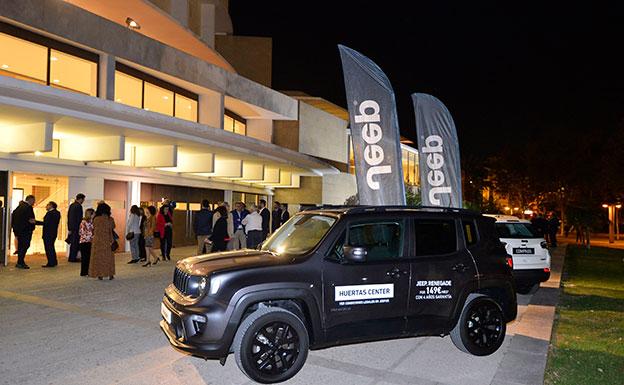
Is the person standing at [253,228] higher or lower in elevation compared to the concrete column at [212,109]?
lower

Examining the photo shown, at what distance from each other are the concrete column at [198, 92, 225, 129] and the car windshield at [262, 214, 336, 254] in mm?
14123

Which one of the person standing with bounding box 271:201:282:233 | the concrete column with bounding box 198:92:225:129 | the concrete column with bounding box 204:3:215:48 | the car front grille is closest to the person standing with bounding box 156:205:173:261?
the concrete column with bounding box 198:92:225:129

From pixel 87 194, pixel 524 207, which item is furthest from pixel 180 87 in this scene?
pixel 524 207

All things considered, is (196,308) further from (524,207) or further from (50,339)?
(524,207)

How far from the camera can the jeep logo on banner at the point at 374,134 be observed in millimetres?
11977

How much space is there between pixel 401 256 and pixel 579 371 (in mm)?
2345

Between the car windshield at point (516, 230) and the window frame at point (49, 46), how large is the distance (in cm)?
1067

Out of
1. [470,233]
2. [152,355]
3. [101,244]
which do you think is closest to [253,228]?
[101,244]

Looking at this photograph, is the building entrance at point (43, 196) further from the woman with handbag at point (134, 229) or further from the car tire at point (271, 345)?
the car tire at point (271, 345)

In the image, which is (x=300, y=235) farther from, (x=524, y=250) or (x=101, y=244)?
(x=101, y=244)

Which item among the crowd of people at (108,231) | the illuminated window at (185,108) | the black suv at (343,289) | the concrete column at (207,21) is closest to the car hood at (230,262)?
the black suv at (343,289)

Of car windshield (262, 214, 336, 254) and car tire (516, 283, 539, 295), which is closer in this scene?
car windshield (262, 214, 336, 254)

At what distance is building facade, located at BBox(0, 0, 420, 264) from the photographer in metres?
12.9

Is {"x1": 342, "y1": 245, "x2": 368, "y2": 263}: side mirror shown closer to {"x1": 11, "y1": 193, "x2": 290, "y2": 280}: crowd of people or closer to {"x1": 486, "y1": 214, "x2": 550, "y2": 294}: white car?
{"x1": 486, "y1": 214, "x2": 550, "y2": 294}: white car
